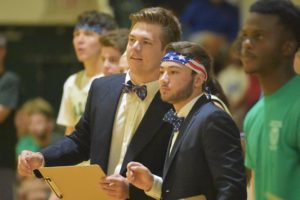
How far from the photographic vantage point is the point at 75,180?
165 inches

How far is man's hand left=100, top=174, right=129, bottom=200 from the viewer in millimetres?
4000

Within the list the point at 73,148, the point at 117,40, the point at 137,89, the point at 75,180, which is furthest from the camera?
the point at 117,40

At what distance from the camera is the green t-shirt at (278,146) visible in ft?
12.5

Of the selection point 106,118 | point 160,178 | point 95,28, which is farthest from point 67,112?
point 160,178

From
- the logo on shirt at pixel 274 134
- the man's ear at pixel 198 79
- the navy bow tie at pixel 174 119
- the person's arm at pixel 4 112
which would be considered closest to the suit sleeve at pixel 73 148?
the navy bow tie at pixel 174 119

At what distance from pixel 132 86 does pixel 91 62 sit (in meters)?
1.66

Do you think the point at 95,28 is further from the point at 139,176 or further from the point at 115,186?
the point at 139,176

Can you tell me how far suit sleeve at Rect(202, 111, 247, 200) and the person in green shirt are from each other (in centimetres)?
21

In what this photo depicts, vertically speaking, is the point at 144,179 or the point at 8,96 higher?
the point at 144,179

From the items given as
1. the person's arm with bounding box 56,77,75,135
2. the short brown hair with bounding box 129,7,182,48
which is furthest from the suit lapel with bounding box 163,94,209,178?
the person's arm with bounding box 56,77,75,135

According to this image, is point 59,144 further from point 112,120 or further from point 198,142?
point 198,142

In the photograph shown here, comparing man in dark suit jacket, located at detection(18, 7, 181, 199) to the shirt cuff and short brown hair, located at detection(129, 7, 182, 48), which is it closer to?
short brown hair, located at detection(129, 7, 182, 48)

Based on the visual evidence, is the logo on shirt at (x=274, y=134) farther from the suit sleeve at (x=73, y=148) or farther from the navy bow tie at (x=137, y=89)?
the suit sleeve at (x=73, y=148)

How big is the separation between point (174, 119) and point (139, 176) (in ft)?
1.12
